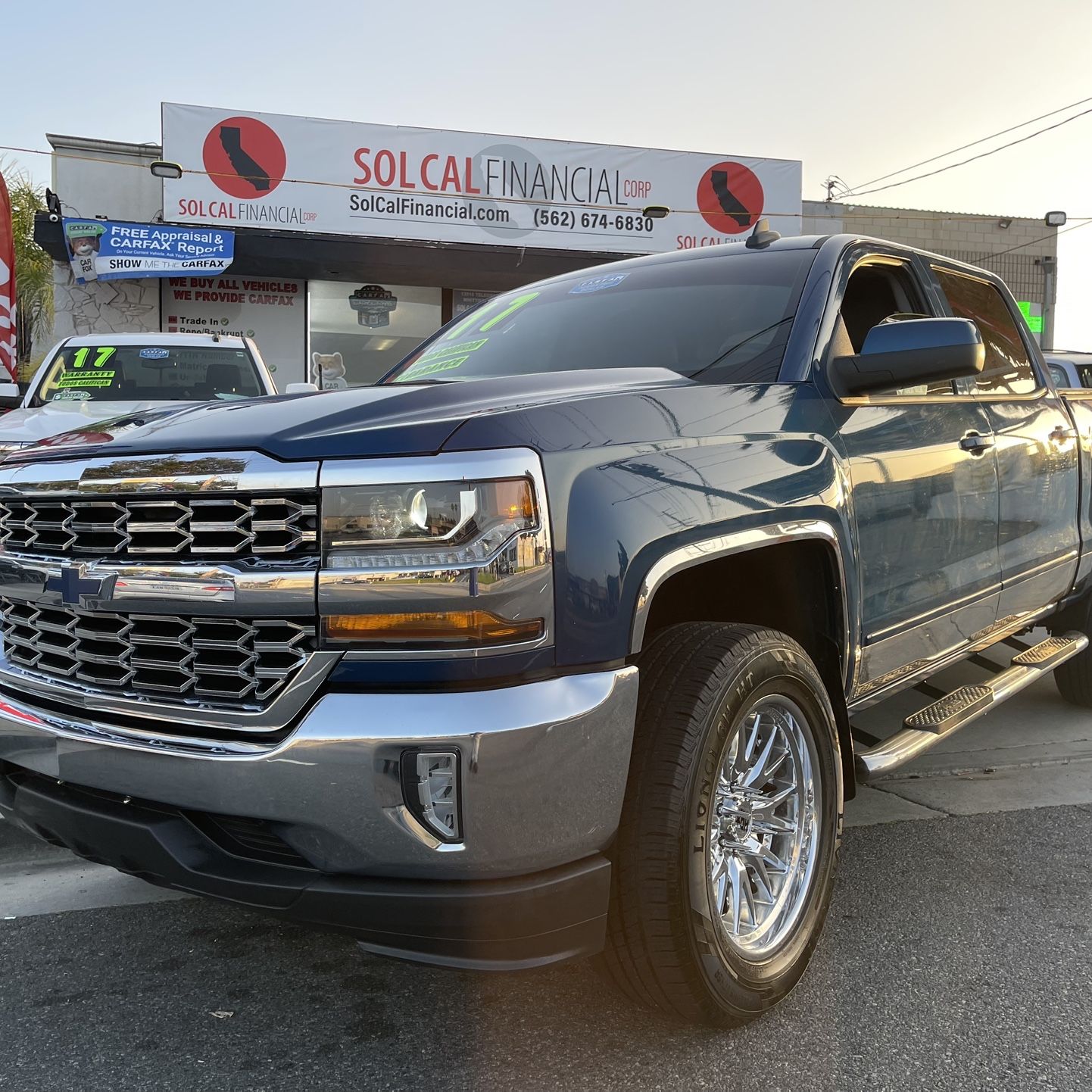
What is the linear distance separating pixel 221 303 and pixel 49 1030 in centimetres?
1298

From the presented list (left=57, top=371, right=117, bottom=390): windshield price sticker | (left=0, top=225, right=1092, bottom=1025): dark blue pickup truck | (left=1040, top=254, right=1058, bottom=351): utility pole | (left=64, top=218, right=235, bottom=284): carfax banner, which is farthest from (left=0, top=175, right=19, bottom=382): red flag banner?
(left=1040, top=254, right=1058, bottom=351): utility pole

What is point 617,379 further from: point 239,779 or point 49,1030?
point 49,1030

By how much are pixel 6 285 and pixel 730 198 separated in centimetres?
929

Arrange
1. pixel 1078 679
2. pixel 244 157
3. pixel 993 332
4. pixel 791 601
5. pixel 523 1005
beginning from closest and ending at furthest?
pixel 523 1005
pixel 791 601
pixel 993 332
pixel 1078 679
pixel 244 157

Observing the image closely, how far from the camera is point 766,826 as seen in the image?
249 centimetres

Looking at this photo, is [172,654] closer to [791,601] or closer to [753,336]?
[791,601]

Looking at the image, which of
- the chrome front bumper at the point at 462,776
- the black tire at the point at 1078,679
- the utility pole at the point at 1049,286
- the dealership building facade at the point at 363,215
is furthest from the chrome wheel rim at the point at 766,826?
the utility pole at the point at 1049,286

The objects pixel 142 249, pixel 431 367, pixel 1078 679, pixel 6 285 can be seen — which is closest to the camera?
pixel 431 367

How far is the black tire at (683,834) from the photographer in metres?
2.02

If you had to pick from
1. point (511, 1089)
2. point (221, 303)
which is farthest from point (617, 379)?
point (221, 303)

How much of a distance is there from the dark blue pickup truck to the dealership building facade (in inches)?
427

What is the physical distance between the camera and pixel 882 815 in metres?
3.78

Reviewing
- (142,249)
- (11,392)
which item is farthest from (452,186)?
(11,392)

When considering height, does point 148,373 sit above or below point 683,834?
above
